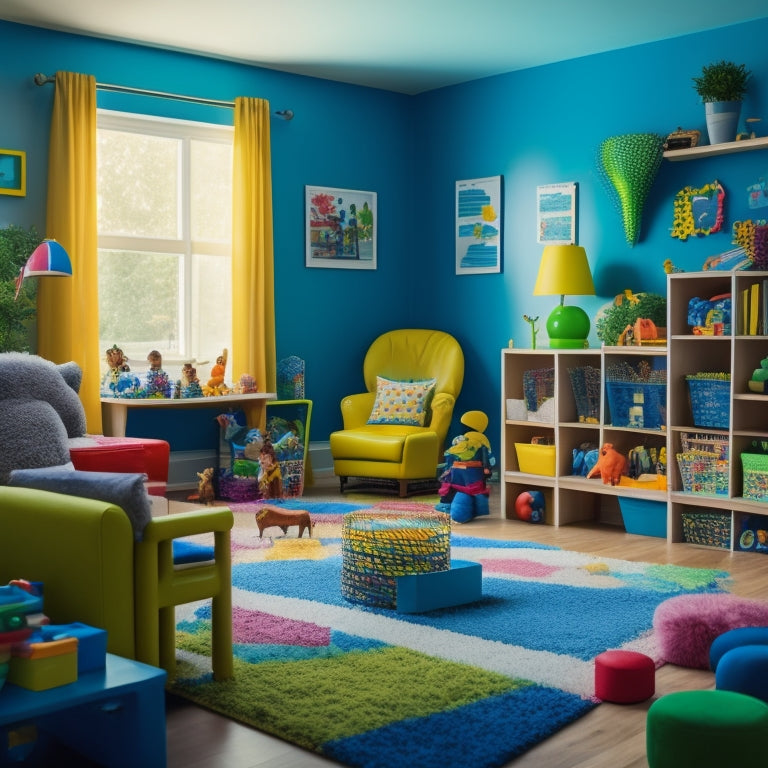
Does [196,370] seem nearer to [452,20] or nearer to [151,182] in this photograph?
[151,182]

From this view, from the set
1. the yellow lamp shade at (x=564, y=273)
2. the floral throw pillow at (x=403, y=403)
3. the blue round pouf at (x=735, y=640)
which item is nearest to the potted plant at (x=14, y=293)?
the floral throw pillow at (x=403, y=403)

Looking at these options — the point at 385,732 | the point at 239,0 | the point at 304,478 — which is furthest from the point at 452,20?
the point at 385,732

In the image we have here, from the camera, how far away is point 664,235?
6.00m

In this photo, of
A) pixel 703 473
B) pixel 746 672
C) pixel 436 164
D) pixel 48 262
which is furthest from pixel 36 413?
pixel 436 164

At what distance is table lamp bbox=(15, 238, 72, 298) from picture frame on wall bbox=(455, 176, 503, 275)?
2916mm

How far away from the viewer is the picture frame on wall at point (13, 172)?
5719 mm

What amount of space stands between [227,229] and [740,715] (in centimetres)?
524

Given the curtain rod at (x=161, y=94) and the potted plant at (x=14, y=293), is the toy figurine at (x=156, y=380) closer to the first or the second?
the potted plant at (x=14, y=293)

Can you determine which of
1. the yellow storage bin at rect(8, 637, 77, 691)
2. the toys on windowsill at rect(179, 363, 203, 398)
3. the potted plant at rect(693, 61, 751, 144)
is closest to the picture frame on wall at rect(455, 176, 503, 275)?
the potted plant at rect(693, 61, 751, 144)

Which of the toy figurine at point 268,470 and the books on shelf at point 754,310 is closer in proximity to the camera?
the books on shelf at point 754,310

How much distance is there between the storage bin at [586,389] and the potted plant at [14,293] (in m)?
2.85

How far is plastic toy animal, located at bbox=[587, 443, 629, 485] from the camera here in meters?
5.42

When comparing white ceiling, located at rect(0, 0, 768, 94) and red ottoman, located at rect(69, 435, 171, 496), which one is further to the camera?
white ceiling, located at rect(0, 0, 768, 94)

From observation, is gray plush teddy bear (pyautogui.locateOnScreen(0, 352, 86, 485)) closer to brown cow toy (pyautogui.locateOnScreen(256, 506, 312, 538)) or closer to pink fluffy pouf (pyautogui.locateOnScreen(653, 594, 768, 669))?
brown cow toy (pyautogui.locateOnScreen(256, 506, 312, 538))
